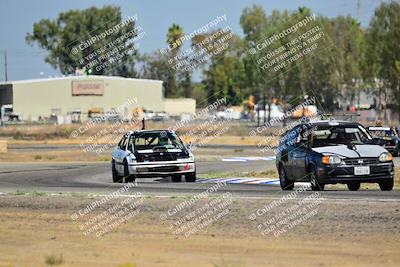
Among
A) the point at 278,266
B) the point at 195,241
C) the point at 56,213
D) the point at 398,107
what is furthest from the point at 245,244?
the point at 398,107

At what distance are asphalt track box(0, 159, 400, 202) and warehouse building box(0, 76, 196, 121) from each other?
212 ft

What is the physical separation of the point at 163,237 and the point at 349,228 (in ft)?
8.68

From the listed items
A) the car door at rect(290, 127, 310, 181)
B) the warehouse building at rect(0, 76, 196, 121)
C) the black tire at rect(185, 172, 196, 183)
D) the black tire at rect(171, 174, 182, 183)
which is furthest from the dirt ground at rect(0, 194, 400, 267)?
the warehouse building at rect(0, 76, 196, 121)

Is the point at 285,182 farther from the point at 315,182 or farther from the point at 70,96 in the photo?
the point at 70,96

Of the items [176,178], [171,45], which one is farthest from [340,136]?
[171,45]

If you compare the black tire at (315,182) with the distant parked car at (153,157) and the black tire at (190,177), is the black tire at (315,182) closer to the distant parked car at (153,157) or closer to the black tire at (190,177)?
the distant parked car at (153,157)

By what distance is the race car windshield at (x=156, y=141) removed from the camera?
23.1 meters

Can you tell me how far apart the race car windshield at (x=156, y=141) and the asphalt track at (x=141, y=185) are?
3.28 feet

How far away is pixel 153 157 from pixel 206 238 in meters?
10.5

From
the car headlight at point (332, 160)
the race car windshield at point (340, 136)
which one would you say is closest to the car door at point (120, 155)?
the race car windshield at point (340, 136)

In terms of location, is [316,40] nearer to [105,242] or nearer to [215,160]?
[215,160]

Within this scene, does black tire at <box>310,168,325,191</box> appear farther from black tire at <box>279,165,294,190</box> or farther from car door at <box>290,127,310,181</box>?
black tire at <box>279,165,294,190</box>

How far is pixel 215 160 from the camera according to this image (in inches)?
1515

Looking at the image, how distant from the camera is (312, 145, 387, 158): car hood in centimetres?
1717
